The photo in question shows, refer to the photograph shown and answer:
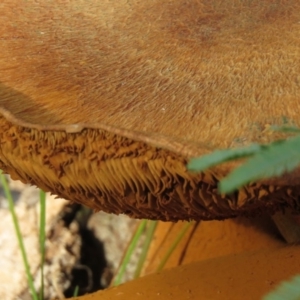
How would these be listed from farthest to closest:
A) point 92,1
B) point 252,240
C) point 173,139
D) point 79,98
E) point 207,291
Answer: point 252,240 < point 92,1 < point 207,291 < point 79,98 < point 173,139

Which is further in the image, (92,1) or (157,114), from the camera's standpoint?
(92,1)

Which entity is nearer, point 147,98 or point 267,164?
point 267,164

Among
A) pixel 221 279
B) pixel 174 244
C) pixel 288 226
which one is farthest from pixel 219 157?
pixel 174 244

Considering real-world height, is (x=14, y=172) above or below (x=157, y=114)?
below

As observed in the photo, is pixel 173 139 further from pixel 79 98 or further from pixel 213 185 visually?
pixel 79 98

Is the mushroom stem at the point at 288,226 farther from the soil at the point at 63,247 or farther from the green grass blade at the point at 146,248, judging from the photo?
the soil at the point at 63,247

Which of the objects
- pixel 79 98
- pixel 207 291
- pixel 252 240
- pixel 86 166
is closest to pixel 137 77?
pixel 79 98

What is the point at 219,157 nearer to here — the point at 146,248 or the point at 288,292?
the point at 288,292
